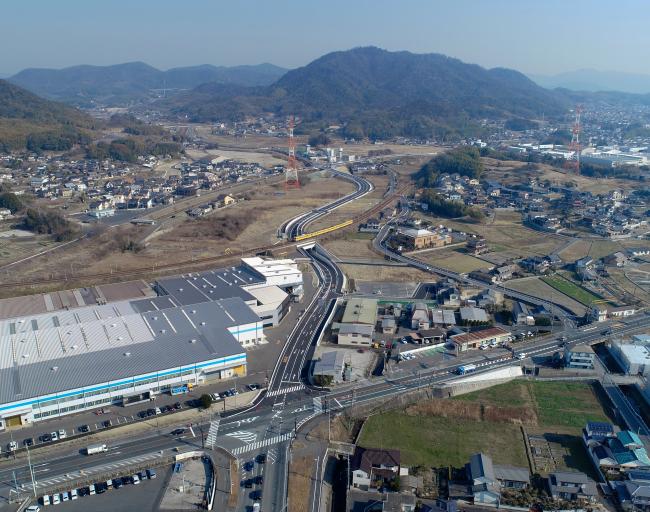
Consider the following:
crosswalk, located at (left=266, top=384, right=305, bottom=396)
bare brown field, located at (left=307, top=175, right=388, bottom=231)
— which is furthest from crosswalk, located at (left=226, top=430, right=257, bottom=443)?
bare brown field, located at (left=307, top=175, right=388, bottom=231)

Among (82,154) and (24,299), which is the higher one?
(82,154)

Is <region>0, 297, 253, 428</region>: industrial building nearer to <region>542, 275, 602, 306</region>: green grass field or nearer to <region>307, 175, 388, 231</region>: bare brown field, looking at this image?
<region>542, 275, 602, 306</region>: green grass field

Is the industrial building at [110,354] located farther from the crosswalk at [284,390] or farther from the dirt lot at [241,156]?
the dirt lot at [241,156]

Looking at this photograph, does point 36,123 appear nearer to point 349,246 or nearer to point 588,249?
point 349,246

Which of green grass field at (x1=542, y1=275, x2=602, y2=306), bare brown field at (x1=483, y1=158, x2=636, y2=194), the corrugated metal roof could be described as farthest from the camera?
bare brown field at (x1=483, y1=158, x2=636, y2=194)

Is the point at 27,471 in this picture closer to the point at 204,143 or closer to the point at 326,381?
the point at 326,381

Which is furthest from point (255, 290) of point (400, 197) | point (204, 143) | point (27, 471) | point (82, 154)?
point (204, 143)

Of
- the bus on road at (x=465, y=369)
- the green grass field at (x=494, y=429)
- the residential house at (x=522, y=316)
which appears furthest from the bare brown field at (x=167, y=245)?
Result: the green grass field at (x=494, y=429)
